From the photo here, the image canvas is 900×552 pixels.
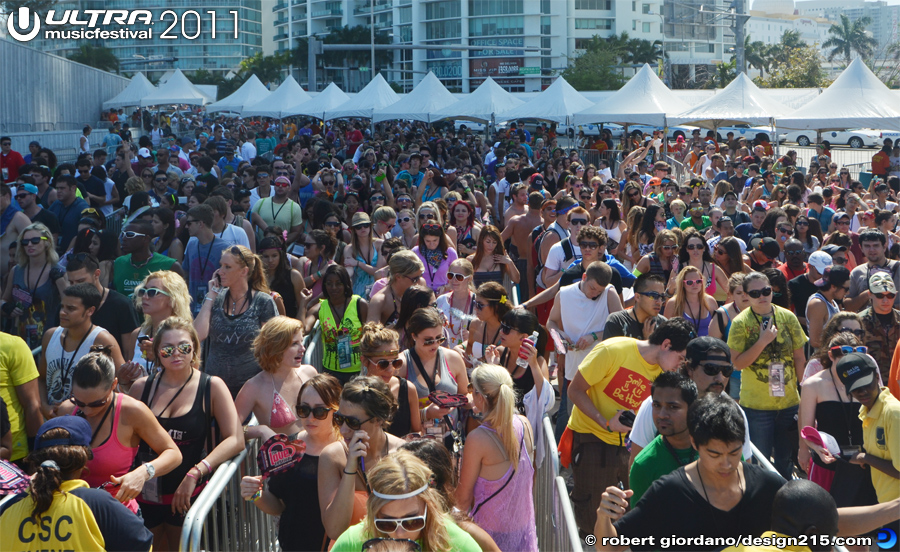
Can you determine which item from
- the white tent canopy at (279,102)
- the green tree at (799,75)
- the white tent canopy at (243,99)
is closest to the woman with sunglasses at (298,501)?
the white tent canopy at (279,102)

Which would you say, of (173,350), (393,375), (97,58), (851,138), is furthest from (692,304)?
(97,58)

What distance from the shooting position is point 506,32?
11994cm

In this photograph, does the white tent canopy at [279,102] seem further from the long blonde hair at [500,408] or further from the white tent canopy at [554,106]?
the long blonde hair at [500,408]

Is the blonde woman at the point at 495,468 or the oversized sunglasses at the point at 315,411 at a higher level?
the oversized sunglasses at the point at 315,411

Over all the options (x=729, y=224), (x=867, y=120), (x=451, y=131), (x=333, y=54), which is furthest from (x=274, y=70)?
(x=729, y=224)

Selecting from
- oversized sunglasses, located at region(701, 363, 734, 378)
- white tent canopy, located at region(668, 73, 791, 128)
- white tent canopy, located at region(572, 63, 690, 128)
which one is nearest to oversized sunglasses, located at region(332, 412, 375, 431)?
oversized sunglasses, located at region(701, 363, 734, 378)

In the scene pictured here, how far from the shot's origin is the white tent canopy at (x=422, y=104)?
2642 cm

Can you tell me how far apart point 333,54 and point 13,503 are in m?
116

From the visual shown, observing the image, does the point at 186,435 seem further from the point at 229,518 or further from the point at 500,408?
the point at 500,408

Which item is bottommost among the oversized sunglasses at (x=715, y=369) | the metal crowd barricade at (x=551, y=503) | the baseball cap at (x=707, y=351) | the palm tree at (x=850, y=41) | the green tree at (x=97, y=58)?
the metal crowd barricade at (x=551, y=503)

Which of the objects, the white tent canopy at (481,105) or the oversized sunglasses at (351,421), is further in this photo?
the white tent canopy at (481,105)

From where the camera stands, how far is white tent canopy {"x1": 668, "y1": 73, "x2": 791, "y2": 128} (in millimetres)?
19953

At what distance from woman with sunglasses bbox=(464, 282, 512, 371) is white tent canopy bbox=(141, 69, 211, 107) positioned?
27963mm

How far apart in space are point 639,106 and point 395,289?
16527mm
